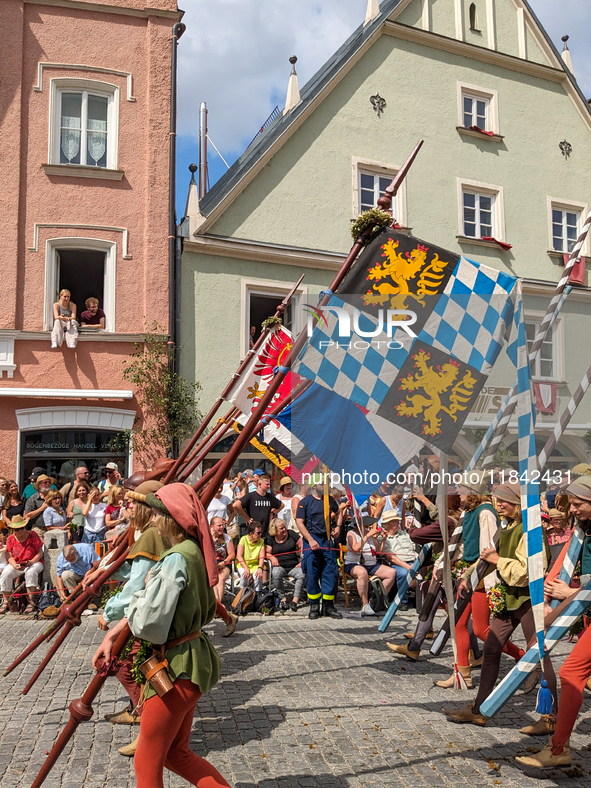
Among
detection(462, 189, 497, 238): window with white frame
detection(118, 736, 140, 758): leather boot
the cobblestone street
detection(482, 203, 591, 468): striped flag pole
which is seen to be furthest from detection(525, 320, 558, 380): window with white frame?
detection(462, 189, 497, 238): window with white frame

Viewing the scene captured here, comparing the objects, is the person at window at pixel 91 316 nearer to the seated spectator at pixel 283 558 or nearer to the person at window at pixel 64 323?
the person at window at pixel 64 323

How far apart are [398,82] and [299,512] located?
12.7 m

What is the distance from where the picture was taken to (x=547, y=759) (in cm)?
484

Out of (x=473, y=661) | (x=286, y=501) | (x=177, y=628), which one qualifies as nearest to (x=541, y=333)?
(x=473, y=661)

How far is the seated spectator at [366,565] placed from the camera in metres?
10.8

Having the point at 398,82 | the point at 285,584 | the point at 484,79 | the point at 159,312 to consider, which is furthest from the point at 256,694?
the point at 484,79

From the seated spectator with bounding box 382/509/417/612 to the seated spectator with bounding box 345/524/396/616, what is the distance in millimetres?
140

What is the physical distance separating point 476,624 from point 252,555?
203 inches

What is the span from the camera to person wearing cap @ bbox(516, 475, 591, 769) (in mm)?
4789

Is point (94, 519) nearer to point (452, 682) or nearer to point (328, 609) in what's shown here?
point (328, 609)

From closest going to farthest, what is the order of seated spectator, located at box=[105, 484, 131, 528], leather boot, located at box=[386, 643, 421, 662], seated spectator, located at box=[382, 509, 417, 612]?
1. leather boot, located at box=[386, 643, 421, 662]
2. seated spectator, located at box=[382, 509, 417, 612]
3. seated spectator, located at box=[105, 484, 131, 528]

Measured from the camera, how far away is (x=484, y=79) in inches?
784

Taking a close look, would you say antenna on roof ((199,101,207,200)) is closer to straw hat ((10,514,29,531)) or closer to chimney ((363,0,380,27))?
chimney ((363,0,380,27))

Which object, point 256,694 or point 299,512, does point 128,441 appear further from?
point 256,694
